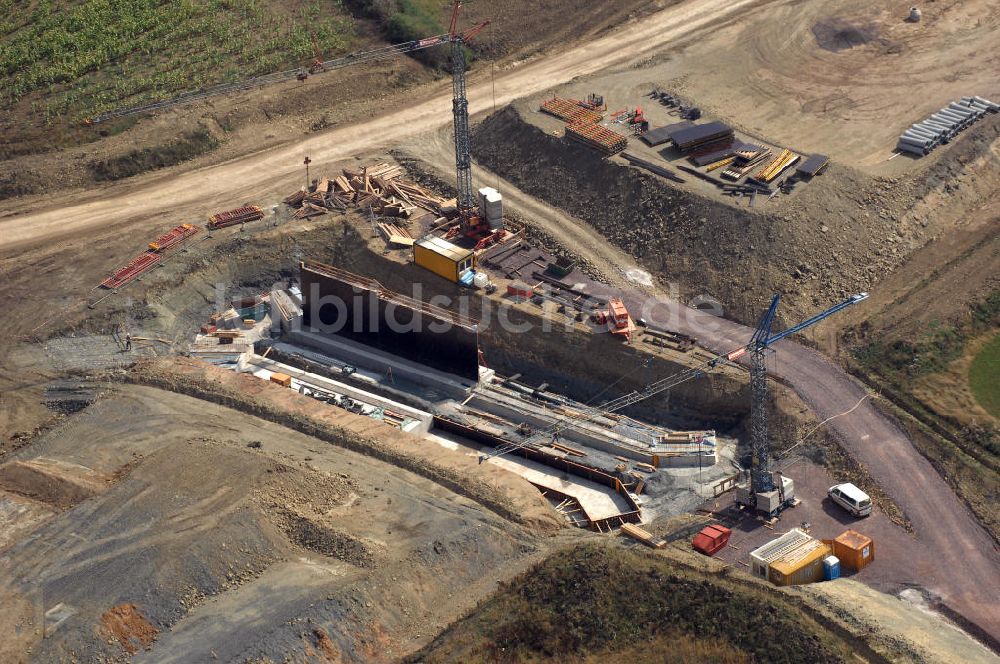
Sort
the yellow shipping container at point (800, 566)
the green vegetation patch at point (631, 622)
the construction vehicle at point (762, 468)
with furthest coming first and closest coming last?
the construction vehicle at point (762, 468)
the yellow shipping container at point (800, 566)
the green vegetation patch at point (631, 622)

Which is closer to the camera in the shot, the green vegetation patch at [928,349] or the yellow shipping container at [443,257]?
the green vegetation patch at [928,349]

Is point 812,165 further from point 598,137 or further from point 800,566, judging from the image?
point 800,566

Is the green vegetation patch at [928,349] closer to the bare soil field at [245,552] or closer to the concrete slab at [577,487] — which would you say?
the concrete slab at [577,487]

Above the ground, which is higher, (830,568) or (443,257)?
(443,257)

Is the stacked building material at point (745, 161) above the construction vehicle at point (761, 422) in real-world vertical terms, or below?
above

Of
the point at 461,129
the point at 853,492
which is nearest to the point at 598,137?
the point at 461,129

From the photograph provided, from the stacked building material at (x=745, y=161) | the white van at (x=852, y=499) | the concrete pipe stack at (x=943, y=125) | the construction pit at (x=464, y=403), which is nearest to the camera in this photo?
the white van at (x=852, y=499)

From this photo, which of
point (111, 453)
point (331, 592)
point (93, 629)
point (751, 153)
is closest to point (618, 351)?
point (751, 153)

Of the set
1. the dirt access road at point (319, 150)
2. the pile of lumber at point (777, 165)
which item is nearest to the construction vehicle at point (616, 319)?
the pile of lumber at point (777, 165)

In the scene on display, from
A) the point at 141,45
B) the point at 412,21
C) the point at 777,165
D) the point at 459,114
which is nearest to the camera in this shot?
the point at 459,114
